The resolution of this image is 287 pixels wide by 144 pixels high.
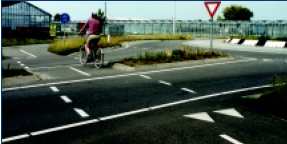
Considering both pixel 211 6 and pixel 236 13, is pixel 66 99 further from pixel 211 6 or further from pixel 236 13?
pixel 236 13

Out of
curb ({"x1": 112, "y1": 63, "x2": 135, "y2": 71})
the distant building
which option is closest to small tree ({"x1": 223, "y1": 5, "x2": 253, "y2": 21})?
the distant building

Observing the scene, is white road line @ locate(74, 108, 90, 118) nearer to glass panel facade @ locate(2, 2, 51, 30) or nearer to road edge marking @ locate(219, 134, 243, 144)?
road edge marking @ locate(219, 134, 243, 144)

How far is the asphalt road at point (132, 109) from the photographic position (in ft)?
22.9

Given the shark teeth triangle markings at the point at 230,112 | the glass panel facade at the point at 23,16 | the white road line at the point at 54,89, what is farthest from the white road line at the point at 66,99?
the glass panel facade at the point at 23,16

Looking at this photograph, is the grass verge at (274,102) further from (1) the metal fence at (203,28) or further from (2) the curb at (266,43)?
(1) the metal fence at (203,28)

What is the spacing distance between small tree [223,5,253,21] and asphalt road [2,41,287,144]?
88.5m

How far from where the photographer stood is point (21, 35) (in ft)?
154

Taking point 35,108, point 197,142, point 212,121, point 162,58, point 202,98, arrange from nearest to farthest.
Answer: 1. point 197,142
2. point 212,121
3. point 35,108
4. point 202,98
5. point 162,58

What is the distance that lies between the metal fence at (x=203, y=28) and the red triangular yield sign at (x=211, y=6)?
26.0 metres

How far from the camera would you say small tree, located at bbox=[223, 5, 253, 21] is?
100562 mm

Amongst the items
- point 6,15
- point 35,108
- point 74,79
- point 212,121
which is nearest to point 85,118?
point 35,108

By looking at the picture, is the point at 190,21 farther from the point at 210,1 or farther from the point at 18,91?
the point at 18,91

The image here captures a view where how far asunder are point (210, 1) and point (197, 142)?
13410 millimetres

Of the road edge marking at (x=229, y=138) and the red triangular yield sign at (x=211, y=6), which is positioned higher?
the red triangular yield sign at (x=211, y=6)
